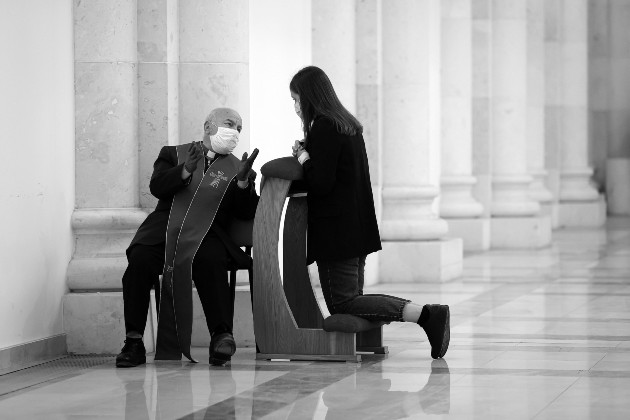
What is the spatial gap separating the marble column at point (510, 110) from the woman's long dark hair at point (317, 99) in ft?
38.1

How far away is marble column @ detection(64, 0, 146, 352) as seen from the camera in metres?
9.01

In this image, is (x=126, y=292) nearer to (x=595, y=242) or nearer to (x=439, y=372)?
(x=439, y=372)

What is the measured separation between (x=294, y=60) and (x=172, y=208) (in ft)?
9.29

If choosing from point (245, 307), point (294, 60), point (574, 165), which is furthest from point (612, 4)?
point (245, 307)

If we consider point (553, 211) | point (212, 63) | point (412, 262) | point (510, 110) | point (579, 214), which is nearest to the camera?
point (212, 63)

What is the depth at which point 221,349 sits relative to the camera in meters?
7.98

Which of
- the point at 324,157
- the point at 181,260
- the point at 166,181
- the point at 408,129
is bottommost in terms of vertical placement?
the point at 181,260

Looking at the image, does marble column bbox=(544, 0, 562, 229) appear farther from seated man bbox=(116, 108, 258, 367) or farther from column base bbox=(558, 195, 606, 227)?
seated man bbox=(116, 108, 258, 367)

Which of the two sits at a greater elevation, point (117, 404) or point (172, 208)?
point (172, 208)

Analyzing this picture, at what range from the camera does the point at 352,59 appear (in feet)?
43.9

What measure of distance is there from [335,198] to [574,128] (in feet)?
59.8

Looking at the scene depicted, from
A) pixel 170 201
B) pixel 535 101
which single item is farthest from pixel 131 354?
pixel 535 101

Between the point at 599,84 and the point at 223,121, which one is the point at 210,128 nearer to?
the point at 223,121

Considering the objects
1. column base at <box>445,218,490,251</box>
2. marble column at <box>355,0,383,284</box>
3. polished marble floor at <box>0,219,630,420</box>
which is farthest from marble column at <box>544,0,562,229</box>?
polished marble floor at <box>0,219,630,420</box>
